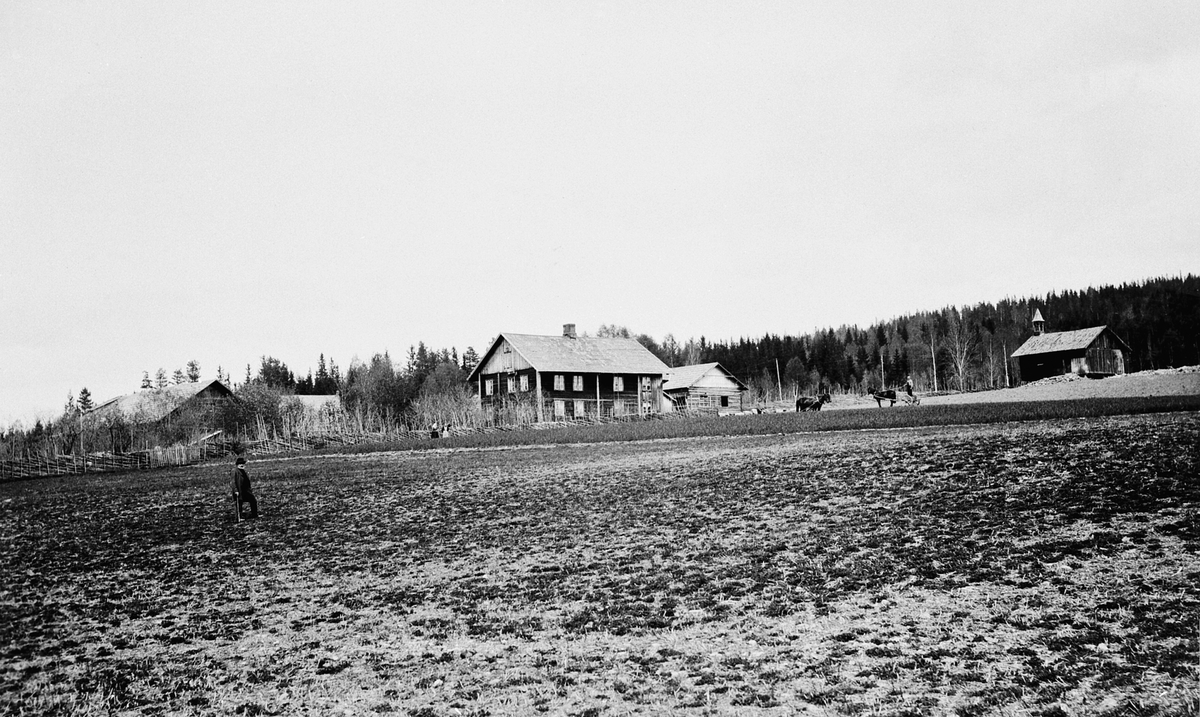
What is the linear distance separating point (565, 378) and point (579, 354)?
329 centimetres

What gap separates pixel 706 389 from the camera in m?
84.4

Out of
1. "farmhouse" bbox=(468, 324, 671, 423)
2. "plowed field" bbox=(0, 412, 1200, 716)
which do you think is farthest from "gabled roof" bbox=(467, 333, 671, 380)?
"plowed field" bbox=(0, 412, 1200, 716)

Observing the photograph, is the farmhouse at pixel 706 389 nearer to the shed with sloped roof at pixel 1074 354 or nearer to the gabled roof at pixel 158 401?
the shed with sloped roof at pixel 1074 354

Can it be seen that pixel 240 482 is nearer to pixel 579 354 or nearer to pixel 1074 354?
pixel 579 354

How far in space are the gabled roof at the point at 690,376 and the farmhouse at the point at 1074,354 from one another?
95.4 feet

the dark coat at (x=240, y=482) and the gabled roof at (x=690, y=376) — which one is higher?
the gabled roof at (x=690, y=376)

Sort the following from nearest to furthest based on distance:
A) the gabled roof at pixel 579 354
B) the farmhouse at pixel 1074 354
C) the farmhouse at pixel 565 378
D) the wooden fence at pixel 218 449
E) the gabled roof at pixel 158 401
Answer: the wooden fence at pixel 218 449
the farmhouse at pixel 565 378
the gabled roof at pixel 579 354
the gabled roof at pixel 158 401
the farmhouse at pixel 1074 354

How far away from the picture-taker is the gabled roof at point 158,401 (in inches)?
2714

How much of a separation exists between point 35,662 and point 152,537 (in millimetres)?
8799

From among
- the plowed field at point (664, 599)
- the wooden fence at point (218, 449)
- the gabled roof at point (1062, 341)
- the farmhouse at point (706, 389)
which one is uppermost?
the gabled roof at point (1062, 341)

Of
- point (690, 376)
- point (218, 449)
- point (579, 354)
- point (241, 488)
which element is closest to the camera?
point (241, 488)

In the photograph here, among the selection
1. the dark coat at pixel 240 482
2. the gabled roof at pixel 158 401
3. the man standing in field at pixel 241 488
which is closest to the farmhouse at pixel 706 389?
the gabled roof at pixel 158 401

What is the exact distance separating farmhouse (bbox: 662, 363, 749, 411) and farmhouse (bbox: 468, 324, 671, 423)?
38.5 ft

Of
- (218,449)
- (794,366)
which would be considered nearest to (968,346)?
(794,366)
